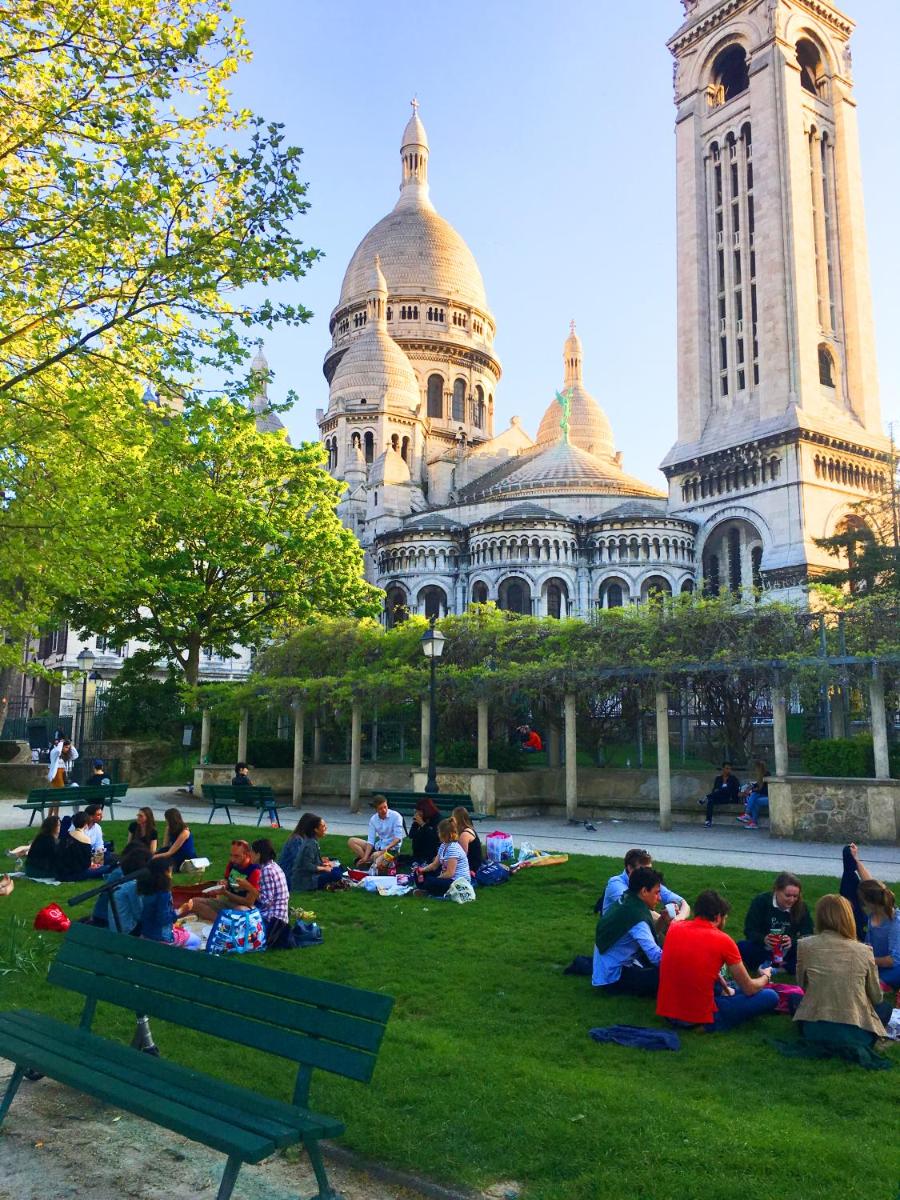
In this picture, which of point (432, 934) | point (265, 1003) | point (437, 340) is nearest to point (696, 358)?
point (437, 340)

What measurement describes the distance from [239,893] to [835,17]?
6147cm

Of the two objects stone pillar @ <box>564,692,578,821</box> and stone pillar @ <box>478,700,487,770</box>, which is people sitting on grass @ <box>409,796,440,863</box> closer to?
stone pillar @ <box>564,692,578,821</box>

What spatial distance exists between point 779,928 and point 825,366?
47212 millimetres

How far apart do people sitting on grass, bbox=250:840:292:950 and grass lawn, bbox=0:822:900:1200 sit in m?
0.22

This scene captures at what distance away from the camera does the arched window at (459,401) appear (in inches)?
2970

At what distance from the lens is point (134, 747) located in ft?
94.7

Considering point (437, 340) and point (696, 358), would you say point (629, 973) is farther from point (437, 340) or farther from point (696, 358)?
point (437, 340)

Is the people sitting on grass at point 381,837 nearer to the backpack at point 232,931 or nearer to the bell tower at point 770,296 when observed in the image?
the backpack at point 232,931

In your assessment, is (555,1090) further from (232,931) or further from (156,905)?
(232,931)

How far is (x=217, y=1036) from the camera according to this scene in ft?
14.8

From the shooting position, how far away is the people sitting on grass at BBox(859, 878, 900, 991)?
684cm

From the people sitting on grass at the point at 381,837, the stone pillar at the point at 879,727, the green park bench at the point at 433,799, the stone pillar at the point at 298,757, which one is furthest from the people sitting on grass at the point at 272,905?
the stone pillar at the point at 298,757

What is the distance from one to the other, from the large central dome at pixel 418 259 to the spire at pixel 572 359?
749 centimetres

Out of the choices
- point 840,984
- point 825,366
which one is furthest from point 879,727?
point 825,366
